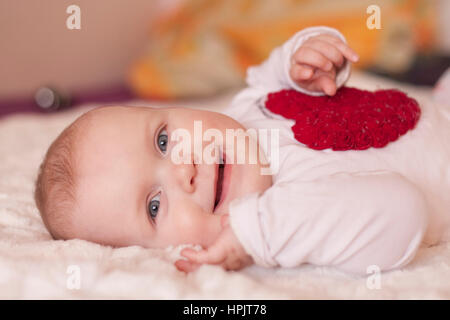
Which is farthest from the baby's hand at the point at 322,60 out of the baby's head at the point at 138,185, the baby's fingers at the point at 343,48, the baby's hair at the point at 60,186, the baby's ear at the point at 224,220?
the baby's hair at the point at 60,186

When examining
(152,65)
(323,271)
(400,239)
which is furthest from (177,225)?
(152,65)

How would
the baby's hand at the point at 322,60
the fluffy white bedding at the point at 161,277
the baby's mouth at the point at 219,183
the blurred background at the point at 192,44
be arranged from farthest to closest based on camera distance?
1. the blurred background at the point at 192,44
2. the baby's hand at the point at 322,60
3. the baby's mouth at the point at 219,183
4. the fluffy white bedding at the point at 161,277

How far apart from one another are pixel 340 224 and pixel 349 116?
0.29 meters

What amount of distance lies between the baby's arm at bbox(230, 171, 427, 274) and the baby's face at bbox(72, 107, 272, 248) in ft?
0.36

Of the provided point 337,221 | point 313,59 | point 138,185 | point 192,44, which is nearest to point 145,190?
point 138,185

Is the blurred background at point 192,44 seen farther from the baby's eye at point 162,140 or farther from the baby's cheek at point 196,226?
the baby's cheek at point 196,226

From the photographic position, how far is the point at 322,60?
43.6 inches

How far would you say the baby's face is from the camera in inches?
36.9

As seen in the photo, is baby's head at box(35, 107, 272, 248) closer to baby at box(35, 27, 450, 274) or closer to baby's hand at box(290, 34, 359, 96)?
baby at box(35, 27, 450, 274)

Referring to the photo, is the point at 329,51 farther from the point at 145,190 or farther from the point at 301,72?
the point at 145,190

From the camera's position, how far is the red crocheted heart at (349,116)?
1.00 metres

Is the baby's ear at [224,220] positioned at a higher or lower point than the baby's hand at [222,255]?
higher

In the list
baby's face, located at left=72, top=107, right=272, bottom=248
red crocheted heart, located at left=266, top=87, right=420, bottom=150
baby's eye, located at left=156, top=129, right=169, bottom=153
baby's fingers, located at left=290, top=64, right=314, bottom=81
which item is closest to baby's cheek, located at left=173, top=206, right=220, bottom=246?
baby's face, located at left=72, top=107, right=272, bottom=248
